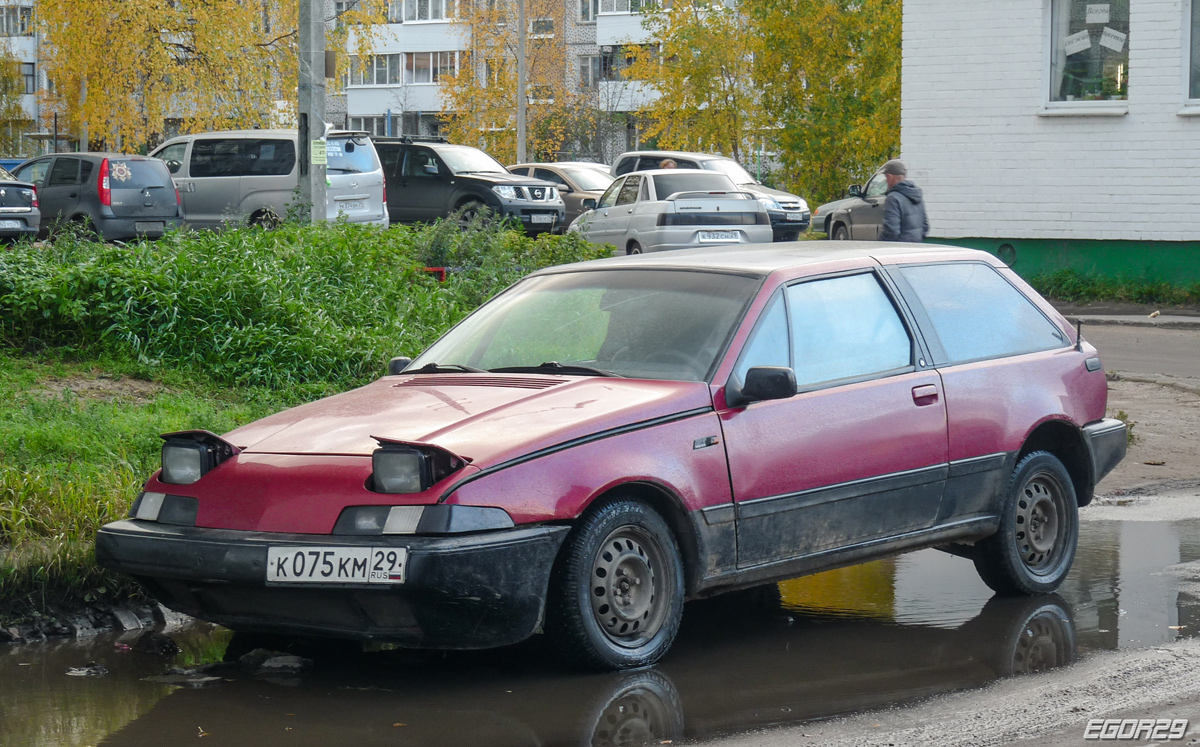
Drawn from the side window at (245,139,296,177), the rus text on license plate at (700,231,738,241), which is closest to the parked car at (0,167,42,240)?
the side window at (245,139,296,177)

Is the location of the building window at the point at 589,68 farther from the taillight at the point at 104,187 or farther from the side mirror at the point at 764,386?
the side mirror at the point at 764,386

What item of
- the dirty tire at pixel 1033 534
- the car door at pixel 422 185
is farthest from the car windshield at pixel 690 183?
Result: the dirty tire at pixel 1033 534

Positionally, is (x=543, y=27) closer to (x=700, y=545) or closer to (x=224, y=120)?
(x=224, y=120)

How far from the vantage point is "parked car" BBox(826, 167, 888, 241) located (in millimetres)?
25453

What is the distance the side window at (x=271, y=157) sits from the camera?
870 inches

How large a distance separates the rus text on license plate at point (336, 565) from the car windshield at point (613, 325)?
131 centimetres

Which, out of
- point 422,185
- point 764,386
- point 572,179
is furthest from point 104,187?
point 764,386

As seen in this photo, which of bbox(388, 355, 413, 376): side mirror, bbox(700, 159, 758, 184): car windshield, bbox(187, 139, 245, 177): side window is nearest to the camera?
bbox(388, 355, 413, 376): side mirror

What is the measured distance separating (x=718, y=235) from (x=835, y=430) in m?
15.7

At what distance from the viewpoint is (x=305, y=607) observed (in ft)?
16.2

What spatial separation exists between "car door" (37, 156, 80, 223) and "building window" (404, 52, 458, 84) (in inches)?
2112

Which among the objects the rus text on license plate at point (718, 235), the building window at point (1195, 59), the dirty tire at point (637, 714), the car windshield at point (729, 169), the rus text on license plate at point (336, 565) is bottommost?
the dirty tire at point (637, 714)

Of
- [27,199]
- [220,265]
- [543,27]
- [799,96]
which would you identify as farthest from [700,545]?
[543,27]

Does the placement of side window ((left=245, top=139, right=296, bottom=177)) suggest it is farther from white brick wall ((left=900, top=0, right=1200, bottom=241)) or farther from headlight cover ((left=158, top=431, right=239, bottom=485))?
headlight cover ((left=158, top=431, right=239, bottom=485))
